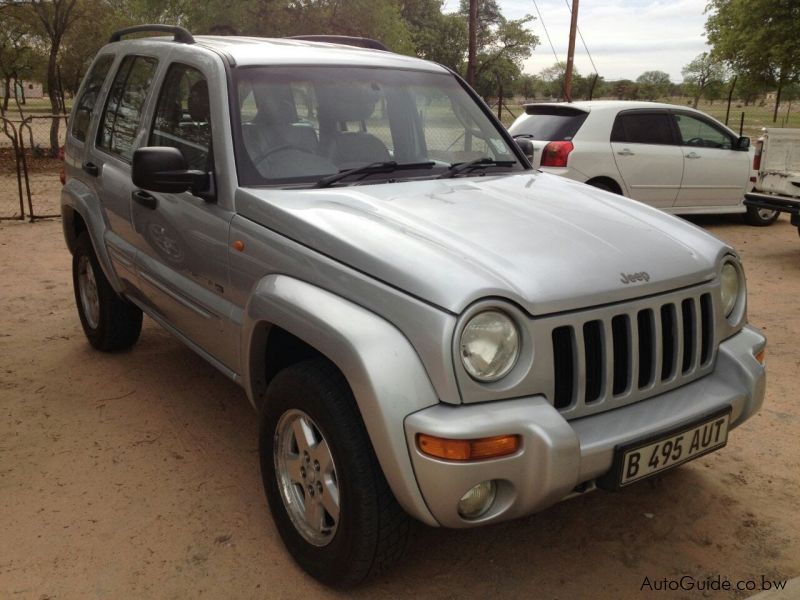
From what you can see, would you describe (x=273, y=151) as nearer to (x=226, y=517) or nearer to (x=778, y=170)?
(x=226, y=517)

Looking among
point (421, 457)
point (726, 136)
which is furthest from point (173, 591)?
point (726, 136)

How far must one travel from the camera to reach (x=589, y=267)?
8.77 feet

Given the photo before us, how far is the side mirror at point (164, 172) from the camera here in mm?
3209

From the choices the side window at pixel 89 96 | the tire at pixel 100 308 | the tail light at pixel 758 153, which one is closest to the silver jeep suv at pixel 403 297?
the side window at pixel 89 96

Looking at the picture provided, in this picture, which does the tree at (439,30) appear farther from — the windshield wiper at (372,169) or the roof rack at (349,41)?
the windshield wiper at (372,169)

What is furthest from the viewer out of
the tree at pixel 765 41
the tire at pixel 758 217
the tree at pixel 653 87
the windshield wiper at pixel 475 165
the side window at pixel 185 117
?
the tree at pixel 653 87

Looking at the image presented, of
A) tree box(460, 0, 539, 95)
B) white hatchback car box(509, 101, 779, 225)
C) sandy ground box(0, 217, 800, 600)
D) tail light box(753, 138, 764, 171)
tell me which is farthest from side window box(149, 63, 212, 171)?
tree box(460, 0, 539, 95)

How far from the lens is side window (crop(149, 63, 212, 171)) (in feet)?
11.7

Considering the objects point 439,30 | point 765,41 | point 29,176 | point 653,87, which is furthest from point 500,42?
point 29,176

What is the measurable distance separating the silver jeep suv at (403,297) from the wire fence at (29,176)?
7.30 metres

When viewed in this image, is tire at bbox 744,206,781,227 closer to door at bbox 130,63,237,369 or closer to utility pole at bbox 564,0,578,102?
door at bbox 130,63,237,369

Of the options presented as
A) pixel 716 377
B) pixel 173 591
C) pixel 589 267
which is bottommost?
pixel 173 591

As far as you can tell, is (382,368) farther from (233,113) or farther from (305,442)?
(233,113)

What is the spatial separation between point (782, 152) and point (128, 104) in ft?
23.9
